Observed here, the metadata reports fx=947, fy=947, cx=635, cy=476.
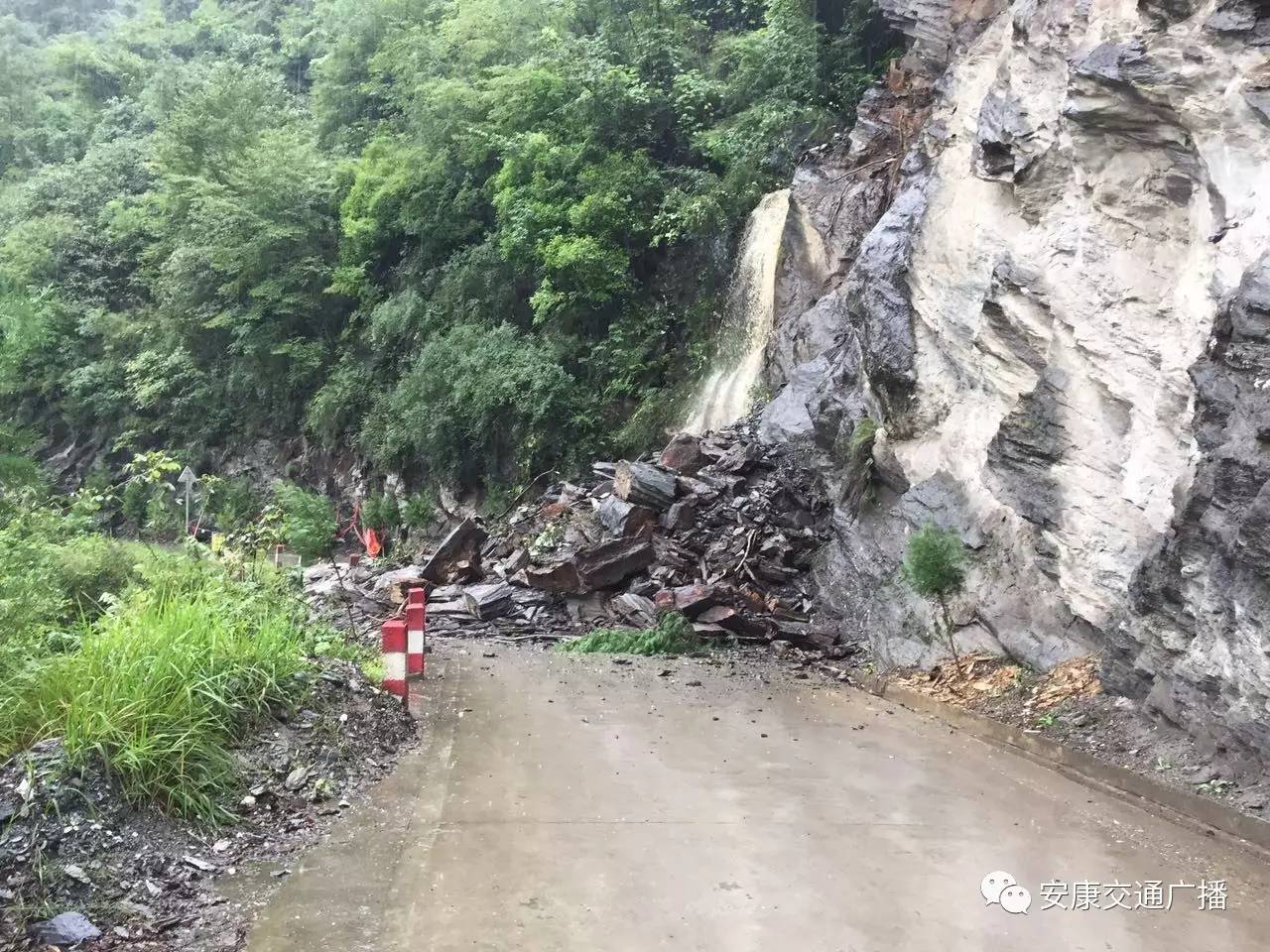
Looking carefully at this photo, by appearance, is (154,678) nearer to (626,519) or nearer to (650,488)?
(626,519)

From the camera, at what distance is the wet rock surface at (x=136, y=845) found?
3545mm

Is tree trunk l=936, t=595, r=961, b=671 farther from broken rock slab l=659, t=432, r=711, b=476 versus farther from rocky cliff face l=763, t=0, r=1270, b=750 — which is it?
broken rock slab l=659, t=432, r=711, b=476

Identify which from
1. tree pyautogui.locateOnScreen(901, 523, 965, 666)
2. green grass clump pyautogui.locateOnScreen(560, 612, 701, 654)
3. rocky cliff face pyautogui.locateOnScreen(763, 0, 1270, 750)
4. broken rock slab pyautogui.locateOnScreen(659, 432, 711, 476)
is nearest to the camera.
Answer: rocky cliff face pyautogui.locateOnScreen(763, 0, 1270, 750)

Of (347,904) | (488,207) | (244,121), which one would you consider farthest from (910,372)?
(244,121)

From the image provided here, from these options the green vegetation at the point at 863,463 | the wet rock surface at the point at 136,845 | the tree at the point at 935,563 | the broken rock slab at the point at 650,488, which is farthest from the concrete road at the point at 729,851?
the broken rock slab at the point at 650,488

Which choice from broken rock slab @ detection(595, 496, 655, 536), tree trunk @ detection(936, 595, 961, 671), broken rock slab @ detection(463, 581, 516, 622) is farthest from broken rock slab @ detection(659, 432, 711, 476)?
tree trunk @ detection(936, 595, 961, 671)

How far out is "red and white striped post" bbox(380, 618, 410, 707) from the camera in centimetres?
709

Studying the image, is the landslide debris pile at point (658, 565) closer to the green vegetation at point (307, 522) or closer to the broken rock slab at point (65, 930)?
the green vegetation at point (307, 522)

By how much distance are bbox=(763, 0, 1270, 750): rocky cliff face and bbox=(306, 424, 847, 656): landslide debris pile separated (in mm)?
756

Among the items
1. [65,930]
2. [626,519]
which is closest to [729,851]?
[65,930]

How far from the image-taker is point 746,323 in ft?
59.4

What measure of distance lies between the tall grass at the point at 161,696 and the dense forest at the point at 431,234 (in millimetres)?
13960

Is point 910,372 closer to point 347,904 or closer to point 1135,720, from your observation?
point 1135,720

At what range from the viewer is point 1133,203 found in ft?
Answer: 26.3
